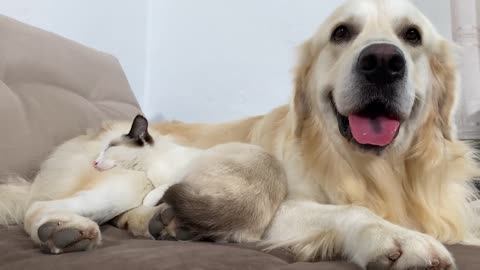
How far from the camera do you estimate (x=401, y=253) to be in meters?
0.75

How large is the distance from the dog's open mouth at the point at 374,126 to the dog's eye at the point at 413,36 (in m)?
0.24

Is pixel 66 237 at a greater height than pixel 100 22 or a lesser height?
lesser

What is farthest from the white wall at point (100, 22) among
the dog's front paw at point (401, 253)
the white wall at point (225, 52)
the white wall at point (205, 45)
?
the dog's front paw at point (401, 253)

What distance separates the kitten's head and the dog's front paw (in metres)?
0.82

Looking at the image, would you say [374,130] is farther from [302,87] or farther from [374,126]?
[302,87]

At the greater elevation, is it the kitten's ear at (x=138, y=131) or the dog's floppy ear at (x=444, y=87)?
the dog's floppy ear at (x=444, y=87)

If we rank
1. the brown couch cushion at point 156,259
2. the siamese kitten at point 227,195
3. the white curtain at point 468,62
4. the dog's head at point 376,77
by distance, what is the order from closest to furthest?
1. the brown couch cushion at point 156,259
2. the siamese kitten at point 227,195
3. the dog's head at point 376,77
4. the white curtain at point 468,62

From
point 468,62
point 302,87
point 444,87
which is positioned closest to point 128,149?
point 302,87

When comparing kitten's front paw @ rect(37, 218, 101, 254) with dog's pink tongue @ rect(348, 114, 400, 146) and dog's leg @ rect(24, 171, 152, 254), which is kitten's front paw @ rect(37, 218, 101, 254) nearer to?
dog's leg @ rect(24, 171, 152, 254)

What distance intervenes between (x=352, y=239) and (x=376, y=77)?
386 millimetres

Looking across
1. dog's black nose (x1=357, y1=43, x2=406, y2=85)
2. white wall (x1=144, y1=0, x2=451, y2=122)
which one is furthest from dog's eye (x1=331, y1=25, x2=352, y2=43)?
white wall (x1=144, y1=0, x2=451, y2=122)

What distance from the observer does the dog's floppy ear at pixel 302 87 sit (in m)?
1.35

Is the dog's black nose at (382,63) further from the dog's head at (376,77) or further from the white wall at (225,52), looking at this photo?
the white wall at (225,52)

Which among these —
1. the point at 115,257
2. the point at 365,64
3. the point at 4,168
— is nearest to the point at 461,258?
the point at 365,64
